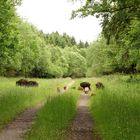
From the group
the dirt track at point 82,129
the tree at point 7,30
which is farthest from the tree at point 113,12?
the tree at point 7,30

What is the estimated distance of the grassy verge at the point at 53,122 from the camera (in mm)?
16219

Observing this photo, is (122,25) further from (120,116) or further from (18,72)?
(18,72)

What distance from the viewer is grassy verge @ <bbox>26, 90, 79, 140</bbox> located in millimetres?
16219

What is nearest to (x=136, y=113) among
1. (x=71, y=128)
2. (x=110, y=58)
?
(x=71, y=128)

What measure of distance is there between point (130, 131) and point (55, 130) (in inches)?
156

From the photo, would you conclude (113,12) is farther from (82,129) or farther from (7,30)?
(7,30)

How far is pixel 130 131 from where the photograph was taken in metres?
14.6

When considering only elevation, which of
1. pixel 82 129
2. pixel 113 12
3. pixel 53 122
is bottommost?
pixel 82 129

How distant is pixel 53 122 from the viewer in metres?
19.6

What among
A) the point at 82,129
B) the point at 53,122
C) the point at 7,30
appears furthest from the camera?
the point at 7,30

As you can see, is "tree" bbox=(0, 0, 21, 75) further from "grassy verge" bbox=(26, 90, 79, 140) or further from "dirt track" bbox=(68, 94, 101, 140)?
"dirt track" bbox=(68, 94, 101, 140)

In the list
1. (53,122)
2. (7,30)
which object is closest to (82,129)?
(53,122)

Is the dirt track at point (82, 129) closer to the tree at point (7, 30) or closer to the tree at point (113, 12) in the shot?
the tree at point (113, 12)

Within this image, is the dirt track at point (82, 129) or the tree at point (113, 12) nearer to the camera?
the dirt track at point (82, 129)
